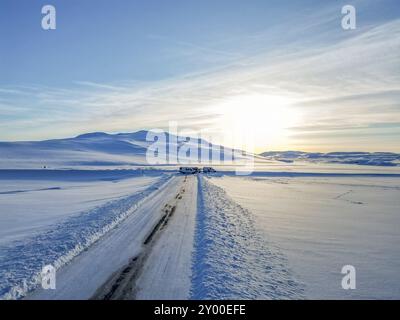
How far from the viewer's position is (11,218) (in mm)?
17125

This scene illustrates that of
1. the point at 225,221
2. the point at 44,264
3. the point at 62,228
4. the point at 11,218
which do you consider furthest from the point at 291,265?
the point at 11,218

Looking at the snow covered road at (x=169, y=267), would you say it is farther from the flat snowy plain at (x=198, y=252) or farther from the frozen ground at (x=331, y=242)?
the frozen ground at (x=331, y=242)

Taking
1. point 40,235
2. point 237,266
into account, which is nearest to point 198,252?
point 237,266

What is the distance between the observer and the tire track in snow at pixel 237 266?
737 centimetres

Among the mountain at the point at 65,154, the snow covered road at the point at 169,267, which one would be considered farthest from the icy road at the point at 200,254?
the mountain at the point at 65,154

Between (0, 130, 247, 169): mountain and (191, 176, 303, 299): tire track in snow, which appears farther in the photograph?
(0, 130, 247, 169): mountain

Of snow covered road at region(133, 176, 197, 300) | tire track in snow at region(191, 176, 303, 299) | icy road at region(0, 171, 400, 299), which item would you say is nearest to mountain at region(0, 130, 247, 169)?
icy road at region(0, 171, 400, 299)

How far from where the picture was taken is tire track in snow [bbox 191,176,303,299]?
737 cm

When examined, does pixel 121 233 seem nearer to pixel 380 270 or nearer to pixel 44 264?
pixel 44 264

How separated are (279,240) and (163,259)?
5175mm

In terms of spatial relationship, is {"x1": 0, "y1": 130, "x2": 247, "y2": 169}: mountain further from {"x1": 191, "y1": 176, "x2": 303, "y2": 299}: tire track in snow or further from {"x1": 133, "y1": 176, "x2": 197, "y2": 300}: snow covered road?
{"x1": 191, "y1": 176, "x2": 303, "y2": 299}: tire track in snow

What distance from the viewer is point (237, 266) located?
30.0ft
